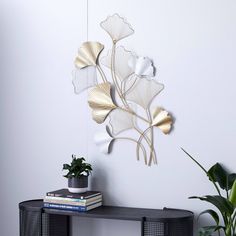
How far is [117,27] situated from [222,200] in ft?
3.94

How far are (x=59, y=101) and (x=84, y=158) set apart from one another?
1.33 feet

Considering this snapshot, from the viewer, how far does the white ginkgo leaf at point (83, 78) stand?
2.89 m

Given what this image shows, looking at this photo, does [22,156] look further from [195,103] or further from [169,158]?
[195,103]

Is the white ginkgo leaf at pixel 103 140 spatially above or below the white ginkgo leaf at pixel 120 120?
below

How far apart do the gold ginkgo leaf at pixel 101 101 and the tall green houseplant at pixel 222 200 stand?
564 mm

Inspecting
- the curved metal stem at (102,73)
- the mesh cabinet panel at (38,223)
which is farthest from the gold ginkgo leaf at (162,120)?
the mesh cabinet panel at (38,223)

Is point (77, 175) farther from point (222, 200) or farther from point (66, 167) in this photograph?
point (222, 200)

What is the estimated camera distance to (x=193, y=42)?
2.64 m

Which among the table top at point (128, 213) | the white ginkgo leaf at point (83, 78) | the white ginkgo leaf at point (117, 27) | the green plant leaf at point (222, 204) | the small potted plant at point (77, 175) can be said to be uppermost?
the white ginkgo leaf at point (117, 27)

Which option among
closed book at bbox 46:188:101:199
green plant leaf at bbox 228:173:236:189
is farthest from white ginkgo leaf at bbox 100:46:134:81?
green plant leaf at bbox 228:173:236:189

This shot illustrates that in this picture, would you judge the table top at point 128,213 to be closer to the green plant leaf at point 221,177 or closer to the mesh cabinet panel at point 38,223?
the mesh cabinet panel at point 38,223

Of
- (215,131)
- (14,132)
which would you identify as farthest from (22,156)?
(215,131)

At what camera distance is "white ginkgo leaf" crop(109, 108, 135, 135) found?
279 cm

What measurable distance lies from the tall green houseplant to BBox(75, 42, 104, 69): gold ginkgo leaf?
32.3 inches
